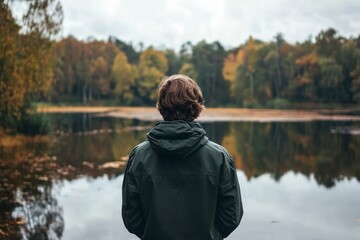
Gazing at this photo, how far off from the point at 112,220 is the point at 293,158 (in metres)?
8.47

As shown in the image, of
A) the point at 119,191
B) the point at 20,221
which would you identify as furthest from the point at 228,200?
the point at 119,191

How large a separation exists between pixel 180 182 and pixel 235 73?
68.0 m

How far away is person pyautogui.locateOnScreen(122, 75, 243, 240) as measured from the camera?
238cm

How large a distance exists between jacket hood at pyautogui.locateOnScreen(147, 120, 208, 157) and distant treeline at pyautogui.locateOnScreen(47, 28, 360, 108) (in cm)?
5535

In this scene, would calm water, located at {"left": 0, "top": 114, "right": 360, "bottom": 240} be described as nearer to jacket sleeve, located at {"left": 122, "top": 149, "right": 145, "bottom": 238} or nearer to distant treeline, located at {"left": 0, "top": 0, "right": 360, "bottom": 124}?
jacket sleeve, located at {"left": 122, "top": 149, "right": 145, "bottom": 238}

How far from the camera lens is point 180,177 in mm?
2396

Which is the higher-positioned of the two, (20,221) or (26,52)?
(26,52)

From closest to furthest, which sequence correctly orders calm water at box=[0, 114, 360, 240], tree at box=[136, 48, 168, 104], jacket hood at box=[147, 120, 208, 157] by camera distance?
jacket hood at box=[147, 120, 208, 157], calm water at box=[0, 114, 360, 240], tree at box=[136, 48, 168, 104]

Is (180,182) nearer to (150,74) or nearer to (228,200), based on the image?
(228,200)

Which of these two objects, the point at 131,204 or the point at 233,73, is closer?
the point at 131,204

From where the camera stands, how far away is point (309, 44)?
69125 mm

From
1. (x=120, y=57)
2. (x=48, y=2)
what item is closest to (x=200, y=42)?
(x=120, y=57)

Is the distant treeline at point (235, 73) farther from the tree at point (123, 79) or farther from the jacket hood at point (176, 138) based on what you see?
the jacket hood at point (176, 138)

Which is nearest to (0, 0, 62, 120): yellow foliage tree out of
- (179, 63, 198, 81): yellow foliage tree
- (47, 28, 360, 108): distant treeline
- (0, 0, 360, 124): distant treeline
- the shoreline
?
the shoreline
